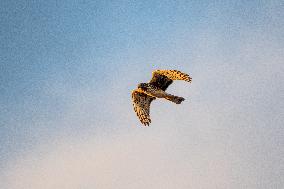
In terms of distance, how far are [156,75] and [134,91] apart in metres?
1.58

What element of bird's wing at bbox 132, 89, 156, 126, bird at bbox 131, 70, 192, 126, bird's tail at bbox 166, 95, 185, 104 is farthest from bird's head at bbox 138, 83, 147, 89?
bird's tail at bbox 166, 95, 185, 104

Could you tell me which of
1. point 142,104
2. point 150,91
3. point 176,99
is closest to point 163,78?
point 150,91

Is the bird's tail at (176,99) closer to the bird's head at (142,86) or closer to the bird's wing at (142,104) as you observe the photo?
the bird's wing at (142,104)

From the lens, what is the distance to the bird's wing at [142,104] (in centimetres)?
1894

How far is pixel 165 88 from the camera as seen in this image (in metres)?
20.5

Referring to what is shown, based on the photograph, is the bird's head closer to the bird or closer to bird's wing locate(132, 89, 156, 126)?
the bird

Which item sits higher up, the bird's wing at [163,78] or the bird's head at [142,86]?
the bird's wing at [163,78]

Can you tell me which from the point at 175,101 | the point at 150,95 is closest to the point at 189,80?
the point at 175,101

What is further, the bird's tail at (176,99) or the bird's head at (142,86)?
the bird's head at (142,86)

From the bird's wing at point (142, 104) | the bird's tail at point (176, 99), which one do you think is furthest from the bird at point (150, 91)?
the bird's tail at point (176, 99)

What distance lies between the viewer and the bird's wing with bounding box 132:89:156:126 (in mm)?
18938

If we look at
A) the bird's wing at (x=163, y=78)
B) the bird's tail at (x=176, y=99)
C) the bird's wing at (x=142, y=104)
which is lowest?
the bird's tail at (x=176, y=99)

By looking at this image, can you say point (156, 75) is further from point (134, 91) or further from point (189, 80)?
point (189, 80)

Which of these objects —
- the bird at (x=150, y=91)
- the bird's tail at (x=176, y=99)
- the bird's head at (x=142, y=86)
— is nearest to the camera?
the bird's tail at (x=176, y=99)
